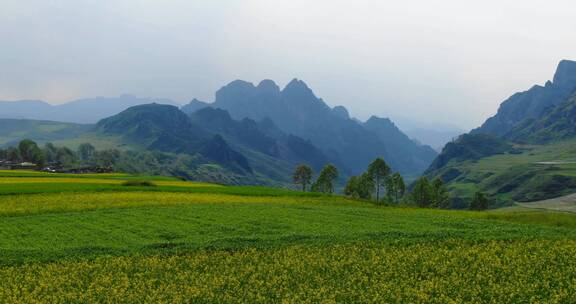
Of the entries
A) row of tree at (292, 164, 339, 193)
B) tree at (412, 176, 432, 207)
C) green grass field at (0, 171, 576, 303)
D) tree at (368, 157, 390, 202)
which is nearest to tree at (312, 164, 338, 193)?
row of tree at (292, 164, 339, 193)

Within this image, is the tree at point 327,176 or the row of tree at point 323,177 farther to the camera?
the row of tree at point 323,177

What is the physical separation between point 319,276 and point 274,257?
5.99 meters

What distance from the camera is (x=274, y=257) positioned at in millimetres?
35344

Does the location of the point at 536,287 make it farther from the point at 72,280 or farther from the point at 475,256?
the point at 72,280

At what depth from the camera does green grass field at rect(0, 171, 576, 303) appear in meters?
27.2

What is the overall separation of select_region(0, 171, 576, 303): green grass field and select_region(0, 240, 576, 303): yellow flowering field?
4.0 inches

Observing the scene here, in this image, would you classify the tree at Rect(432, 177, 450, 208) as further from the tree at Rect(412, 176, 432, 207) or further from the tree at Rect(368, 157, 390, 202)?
the tree at Rect(368, 157, 390, 202)

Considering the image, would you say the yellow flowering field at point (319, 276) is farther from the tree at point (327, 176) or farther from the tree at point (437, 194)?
the tree at point (327, 176)

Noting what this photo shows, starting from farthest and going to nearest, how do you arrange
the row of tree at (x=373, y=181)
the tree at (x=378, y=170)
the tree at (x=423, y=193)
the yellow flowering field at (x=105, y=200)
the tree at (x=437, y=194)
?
the tree at (x=437, y=194)
the tree at (x=423, y=193)
the row of tree at (x=373, y=181)
the tree at (x=378, y=170)
the yellow flowering field at (x=105, y=200)

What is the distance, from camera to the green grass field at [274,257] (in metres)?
27.2

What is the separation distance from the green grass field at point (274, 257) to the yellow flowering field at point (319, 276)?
4.0 inches

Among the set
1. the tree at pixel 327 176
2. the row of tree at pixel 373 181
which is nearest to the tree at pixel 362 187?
the row of tree at pixel 373 181

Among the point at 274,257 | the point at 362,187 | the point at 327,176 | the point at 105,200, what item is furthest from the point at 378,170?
the point at 274,257

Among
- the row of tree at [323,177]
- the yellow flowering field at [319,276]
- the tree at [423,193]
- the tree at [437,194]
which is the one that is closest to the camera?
the yellow flowering field at [319,276]
